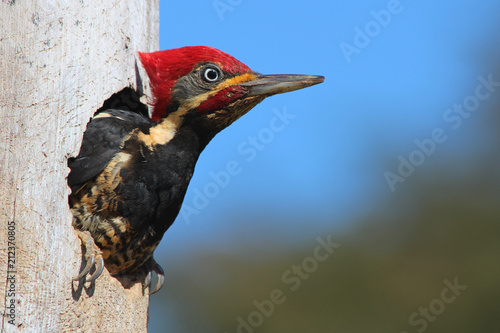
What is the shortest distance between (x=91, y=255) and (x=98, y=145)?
0.54 meters

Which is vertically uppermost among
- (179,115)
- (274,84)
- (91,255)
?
(179,115)

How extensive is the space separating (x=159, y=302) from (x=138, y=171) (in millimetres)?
5981

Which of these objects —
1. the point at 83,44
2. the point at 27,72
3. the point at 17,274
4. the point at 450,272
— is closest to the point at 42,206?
the point at 17,274

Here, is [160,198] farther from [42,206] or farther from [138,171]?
[42,206]

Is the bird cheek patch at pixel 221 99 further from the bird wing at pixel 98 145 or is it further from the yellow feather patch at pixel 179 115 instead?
the bird wing at pixel 98 145

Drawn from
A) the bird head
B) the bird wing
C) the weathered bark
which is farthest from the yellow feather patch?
the weathered bark

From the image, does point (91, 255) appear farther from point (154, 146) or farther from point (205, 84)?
point (205, 84)

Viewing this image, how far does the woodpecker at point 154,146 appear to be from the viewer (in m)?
3.31

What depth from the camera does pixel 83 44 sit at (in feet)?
10.8

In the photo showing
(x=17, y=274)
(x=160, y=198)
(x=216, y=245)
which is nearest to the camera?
(x=17, y=274)

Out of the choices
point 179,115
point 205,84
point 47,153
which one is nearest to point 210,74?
point 205,84

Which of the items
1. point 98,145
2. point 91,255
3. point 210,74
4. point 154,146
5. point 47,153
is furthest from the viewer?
point 210,74

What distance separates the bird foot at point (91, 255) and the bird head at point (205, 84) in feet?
2.66

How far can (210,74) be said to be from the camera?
3646 millimetres
